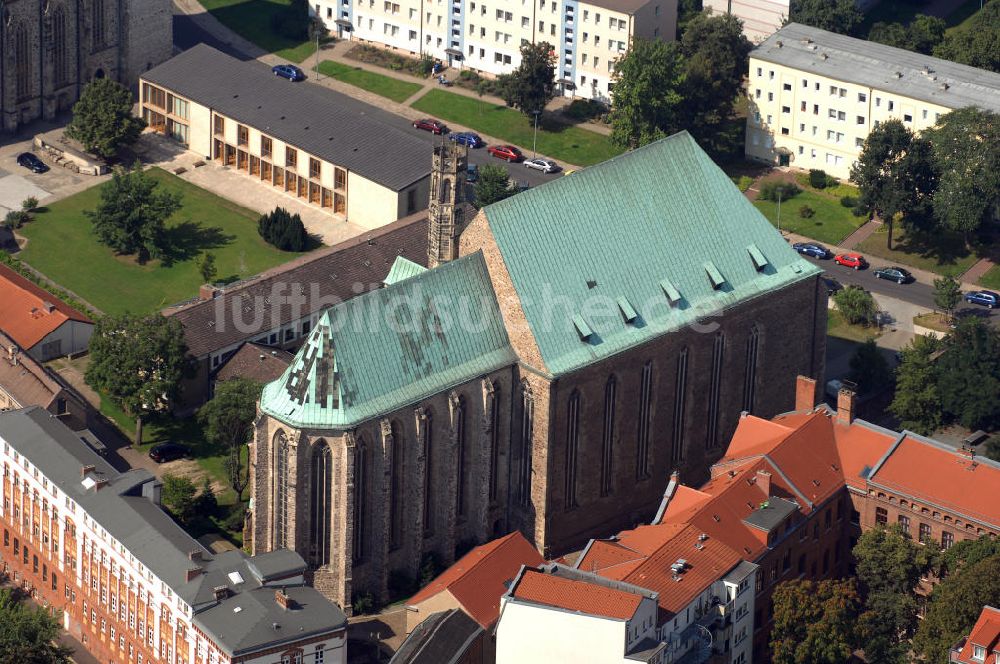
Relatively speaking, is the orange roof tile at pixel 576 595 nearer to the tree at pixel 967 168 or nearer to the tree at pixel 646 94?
the tree at pixel 967 168

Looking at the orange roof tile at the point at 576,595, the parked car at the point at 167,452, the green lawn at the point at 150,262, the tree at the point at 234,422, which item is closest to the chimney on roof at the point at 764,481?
the orange roof tile at the point at 576,595

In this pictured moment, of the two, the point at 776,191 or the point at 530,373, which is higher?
the point at 530,373

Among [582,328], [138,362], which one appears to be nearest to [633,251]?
[582,328]

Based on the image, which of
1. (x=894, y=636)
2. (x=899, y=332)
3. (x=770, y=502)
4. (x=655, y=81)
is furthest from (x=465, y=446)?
(x=655, y=81)

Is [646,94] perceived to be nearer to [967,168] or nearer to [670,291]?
[967,168]

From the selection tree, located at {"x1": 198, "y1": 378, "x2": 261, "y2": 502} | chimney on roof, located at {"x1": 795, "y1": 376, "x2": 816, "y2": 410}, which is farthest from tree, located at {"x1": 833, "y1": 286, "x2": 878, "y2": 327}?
tree, located at {"x1": 198, "y1": 378, "x2": 261, "y2": 502}

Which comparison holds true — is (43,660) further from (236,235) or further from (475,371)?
(236,235)

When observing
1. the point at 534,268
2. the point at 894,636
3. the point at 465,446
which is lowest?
the point at 894,636
